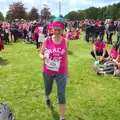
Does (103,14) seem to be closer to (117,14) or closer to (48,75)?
(117,14)

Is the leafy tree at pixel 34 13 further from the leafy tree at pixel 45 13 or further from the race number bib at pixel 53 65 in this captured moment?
the race number bib at pixel 53 65

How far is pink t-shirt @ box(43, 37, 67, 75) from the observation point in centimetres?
400

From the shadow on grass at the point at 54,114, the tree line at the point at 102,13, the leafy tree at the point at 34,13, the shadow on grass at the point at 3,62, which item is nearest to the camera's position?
the shadow on grass at the point at 54,114

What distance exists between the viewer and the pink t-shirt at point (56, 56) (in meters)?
4.00

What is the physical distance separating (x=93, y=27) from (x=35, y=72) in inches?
428

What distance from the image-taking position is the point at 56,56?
13.2 ft

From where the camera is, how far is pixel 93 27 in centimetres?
1803

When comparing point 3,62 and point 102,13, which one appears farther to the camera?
point 102,13

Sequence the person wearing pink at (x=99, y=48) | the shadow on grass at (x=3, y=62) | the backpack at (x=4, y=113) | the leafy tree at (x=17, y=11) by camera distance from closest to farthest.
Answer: the backpack at (x=4, y=113), the person wearing pink at (x=99, y=48), the shadow on grass at (x=3, y=62), the leafy tree at (x=17, y=11)

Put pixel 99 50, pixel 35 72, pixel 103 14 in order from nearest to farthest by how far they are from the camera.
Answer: pixel 35 72, pixel 99 50, pixel 103 14

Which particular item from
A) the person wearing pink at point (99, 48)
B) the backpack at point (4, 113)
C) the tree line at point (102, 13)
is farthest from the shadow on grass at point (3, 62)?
the tree line at point (102, 13)

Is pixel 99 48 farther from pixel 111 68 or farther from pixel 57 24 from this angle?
pixel 57 24

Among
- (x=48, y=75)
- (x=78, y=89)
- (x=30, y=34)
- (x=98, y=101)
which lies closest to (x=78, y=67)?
(x=78, y=89)

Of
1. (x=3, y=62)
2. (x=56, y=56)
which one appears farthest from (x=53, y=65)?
(x=3, y=62)
